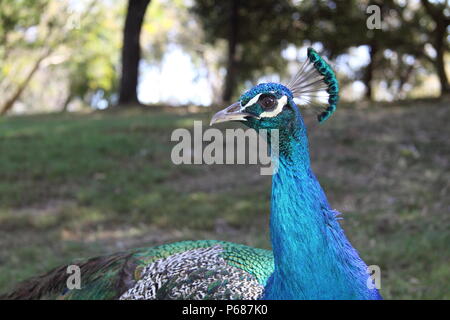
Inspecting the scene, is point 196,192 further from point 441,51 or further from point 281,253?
point 441,51

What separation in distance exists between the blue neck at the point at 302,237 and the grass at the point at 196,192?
5.75 ft

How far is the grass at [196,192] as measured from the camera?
4.40 m

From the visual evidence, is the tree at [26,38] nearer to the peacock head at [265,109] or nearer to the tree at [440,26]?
the tree at [440,26]

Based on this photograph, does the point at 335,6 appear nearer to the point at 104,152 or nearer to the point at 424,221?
the point at 104,152

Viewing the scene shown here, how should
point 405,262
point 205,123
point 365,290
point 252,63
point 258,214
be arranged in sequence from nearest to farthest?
point 365,290 → point 405,262 → point 258,214 → point 205,123 → point 252,63

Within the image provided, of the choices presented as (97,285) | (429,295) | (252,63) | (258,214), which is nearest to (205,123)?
(258,214)

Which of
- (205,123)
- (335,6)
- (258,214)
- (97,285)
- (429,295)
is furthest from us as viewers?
(335,6)

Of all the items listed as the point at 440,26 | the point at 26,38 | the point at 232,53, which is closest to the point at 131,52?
the point at 232,53

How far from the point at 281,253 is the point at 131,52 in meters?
8.83

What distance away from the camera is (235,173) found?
252 inches

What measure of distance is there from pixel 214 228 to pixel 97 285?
2.58m
